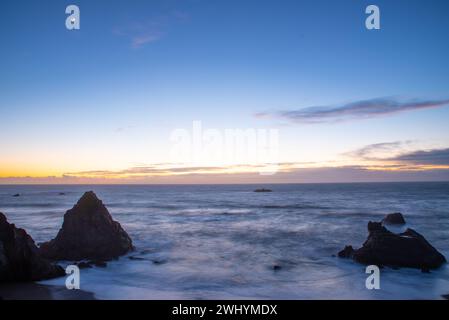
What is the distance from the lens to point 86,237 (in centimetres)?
1847

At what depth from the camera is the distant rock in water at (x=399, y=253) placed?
16.7 meters

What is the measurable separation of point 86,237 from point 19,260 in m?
5.02

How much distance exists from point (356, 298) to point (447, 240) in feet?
60.7

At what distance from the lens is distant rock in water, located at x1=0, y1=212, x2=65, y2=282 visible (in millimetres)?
13094

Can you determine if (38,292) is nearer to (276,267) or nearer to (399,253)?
(276,267)

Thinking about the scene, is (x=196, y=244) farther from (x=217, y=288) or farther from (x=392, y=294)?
(x=392, y=294)

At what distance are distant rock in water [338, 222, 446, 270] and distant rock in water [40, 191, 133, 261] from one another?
13.4 metres

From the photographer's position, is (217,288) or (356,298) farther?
(217,288)

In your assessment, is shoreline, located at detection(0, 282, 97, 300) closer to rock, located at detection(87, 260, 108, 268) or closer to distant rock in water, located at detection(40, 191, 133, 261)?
rock, located at detection(87, 260, 108, 268)

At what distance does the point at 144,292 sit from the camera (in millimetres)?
13562

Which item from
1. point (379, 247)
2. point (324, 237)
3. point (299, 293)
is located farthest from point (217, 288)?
point (324, 237)

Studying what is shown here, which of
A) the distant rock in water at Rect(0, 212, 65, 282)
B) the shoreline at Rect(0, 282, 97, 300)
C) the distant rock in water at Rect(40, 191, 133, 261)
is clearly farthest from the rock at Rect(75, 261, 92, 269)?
the shoreline at Rect(0, 282, 97, 300)

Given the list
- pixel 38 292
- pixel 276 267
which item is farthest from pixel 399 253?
pixel 38 292

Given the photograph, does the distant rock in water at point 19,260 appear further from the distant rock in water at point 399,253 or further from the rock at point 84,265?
the distant rock in water at point 399,253
